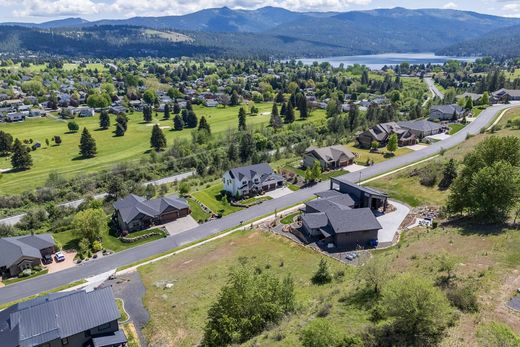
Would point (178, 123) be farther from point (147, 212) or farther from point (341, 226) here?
point (341, 226)

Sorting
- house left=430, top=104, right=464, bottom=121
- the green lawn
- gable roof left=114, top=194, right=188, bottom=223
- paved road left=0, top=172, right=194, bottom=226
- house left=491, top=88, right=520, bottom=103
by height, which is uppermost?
house left=491, top=88, right=520, bottom=103

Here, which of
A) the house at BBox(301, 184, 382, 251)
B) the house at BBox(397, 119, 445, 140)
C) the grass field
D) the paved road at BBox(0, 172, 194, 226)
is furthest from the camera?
the house at BBox(397, 119, 445, 140)

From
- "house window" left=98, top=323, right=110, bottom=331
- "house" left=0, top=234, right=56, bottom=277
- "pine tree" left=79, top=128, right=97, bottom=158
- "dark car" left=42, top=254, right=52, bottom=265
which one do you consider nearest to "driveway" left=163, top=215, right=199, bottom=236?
"house" left=0, top=234, right=56, bottom=277

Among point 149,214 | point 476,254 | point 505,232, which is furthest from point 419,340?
point 149,214

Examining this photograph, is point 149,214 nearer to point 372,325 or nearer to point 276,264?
point 276,264

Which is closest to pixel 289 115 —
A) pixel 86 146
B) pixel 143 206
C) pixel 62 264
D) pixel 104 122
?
pixel 104 122

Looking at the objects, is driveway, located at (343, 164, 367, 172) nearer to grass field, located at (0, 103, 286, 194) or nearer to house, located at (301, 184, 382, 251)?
house, located at (301, 184, 382, 251)

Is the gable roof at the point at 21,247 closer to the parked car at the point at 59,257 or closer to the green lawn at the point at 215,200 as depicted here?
the parked car at the point at 59,257

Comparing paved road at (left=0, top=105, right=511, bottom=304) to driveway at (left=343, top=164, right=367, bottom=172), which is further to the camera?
driveway at (left=343, top=164, right=367, bottom=172)
